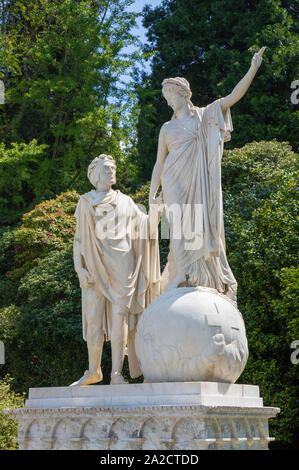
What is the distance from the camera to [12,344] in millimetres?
18344

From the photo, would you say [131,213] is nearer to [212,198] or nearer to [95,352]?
[212,198]

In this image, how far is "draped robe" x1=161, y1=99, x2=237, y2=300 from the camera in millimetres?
8484

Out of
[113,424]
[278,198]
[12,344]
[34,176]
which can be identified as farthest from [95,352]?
[34,176]

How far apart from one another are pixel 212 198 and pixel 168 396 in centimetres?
236

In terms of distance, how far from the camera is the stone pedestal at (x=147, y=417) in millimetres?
7164

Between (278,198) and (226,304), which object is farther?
(278,198)

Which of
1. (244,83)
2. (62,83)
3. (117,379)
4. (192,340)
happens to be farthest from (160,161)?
(62,83)

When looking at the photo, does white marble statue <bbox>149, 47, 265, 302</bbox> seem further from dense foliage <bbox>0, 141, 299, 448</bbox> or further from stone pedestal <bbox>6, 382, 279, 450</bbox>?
dense foliage <bbox>0, 141, 299, 448</bbox>

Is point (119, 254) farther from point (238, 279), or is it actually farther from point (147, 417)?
point (238, 279)

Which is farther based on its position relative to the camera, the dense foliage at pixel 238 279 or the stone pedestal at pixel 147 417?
the dense foliage at pixel 238 279

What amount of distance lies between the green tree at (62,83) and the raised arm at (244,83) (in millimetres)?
13950

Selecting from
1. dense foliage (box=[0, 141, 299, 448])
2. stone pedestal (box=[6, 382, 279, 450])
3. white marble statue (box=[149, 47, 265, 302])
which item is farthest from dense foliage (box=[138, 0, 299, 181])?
stone pedestal (box=[6, 382, 279, 450])

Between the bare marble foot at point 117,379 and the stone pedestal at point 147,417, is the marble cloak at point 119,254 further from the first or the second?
the stone pedestal at point 147,417

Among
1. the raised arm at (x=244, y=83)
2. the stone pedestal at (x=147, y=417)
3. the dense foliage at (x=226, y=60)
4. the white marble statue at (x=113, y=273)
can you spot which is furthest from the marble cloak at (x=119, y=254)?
the dense foliage at (x=226, y=60)
